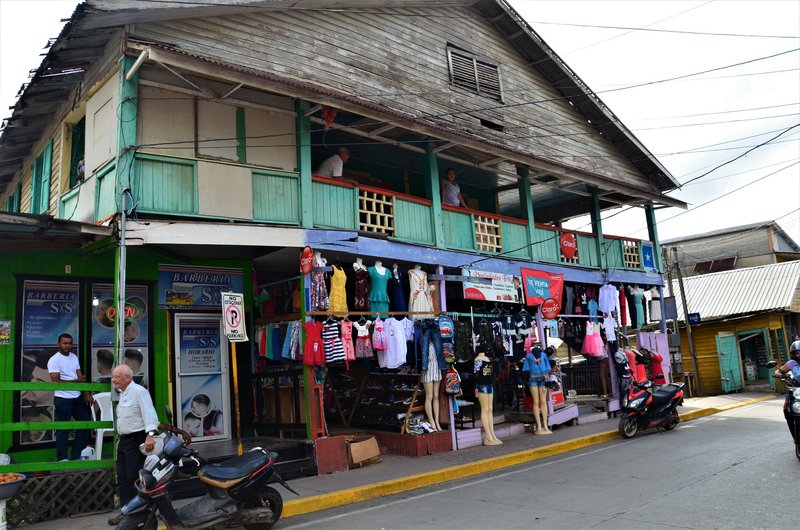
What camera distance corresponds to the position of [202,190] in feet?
31.0

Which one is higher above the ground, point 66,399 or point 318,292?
point 318,292

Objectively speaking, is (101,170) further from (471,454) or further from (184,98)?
(471,454)

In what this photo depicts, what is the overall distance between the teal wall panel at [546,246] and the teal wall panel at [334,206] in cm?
545

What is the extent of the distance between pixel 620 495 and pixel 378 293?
5315 mm

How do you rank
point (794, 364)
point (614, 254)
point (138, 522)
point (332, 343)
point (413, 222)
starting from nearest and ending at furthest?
point (138, 522) < point (794, 364) < point (332, 343) < point (413, 222) < point (614, 254)

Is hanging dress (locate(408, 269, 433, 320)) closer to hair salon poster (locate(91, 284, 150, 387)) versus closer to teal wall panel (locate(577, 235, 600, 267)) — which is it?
hair salon poster (locate(91, 284, 150, 387))

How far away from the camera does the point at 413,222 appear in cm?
1226

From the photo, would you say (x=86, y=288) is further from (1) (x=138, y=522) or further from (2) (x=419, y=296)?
(2) (x=419, y=296)

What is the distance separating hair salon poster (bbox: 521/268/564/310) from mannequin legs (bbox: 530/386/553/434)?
1.99 m

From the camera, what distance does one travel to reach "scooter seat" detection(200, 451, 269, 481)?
662cm

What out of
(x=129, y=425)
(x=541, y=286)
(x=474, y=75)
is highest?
(x=474, y=75)

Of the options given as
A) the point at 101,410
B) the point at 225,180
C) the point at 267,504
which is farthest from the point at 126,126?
the point at 267,504

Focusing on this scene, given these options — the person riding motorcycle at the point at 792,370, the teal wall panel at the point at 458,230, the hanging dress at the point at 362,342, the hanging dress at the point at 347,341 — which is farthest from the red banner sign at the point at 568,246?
the hanging dress at the point at 347,341

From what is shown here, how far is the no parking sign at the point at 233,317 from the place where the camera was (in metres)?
8.42
